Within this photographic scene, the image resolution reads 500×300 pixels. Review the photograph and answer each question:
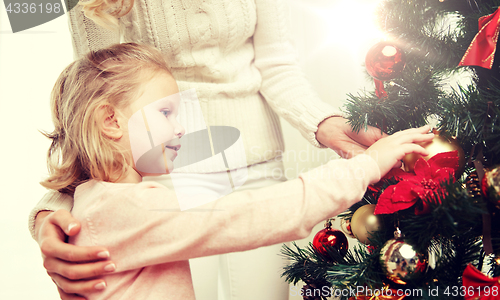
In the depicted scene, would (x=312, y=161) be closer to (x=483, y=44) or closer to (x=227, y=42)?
(x=227, y=42)

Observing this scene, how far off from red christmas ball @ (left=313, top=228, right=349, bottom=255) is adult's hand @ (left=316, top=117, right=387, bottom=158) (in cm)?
14

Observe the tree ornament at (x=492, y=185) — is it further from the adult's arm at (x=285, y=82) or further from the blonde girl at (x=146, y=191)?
the adult's arm at (x=285, y=82)

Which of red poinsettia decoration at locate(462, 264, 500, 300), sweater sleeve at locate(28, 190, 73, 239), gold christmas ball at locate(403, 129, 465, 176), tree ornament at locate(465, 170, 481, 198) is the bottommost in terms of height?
red poinsettia decoration at locate(462, 264, 500, 300)

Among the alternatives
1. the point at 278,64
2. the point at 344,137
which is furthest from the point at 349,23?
the point at 344,137

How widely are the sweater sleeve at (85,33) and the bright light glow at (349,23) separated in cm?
62

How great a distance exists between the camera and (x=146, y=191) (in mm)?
511

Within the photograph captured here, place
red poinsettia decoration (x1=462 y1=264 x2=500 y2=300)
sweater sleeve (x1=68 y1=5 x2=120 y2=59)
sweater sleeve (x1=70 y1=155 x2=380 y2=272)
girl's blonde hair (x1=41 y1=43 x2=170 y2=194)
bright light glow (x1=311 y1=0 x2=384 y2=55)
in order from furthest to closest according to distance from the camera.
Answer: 1. bright light glow (x1=311 y1=0 x2=384 y2=55)
2. sweater sleeve (x1=68 y1=5 x2=120 y2=59)
3. girl's blonde hair (x1=41 y1=43 x2=170 y2=194)
4. sweater sleeve (x1=70 y1=155 x2=380 y2=272)
5. red poinsettia decoration (x1=462 y1=264 x2=500 y2=300)

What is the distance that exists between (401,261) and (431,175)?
4.6 inches

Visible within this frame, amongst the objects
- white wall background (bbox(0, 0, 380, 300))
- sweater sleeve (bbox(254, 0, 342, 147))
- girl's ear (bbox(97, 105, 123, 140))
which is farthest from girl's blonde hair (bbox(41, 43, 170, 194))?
white wall background (bbox(0, 0, 380, 300))

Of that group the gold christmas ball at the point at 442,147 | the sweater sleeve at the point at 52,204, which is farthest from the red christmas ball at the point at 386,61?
the sweater sleeve at the point at 52,204

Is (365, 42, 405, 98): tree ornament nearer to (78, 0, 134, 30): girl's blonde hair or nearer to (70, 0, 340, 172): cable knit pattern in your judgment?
(70, 0, 340, 172): cable knit pattern

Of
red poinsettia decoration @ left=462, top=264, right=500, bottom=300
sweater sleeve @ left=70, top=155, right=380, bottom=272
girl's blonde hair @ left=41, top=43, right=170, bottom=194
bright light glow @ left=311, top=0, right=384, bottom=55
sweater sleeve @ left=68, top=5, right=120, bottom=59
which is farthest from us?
bright light glow @ left=311, top=0, right=384, bottom=55

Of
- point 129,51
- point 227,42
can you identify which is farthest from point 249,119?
point 129,51

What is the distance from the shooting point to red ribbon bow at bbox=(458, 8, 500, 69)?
395mm
